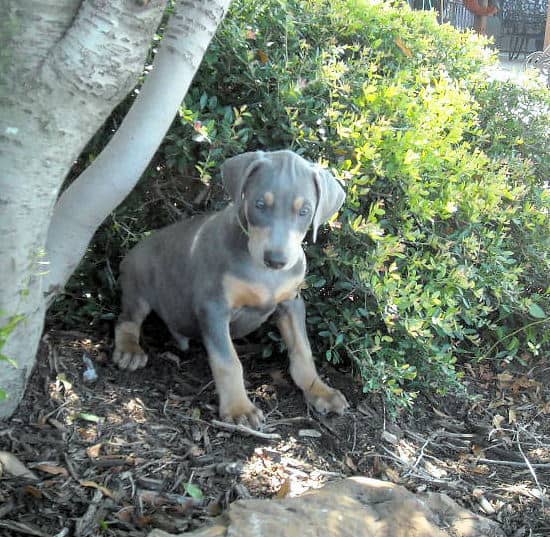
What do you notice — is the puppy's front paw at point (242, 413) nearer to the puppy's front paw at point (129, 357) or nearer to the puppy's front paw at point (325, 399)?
the puppy's front paw at point (325, 399)

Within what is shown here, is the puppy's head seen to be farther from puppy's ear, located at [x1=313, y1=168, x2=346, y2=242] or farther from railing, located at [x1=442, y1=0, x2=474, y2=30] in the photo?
railing, located at [x1=442, y1=0, x2=474, y2=30]

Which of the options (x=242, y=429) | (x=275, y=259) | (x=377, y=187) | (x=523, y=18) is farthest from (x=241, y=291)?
(x=523, y=18)

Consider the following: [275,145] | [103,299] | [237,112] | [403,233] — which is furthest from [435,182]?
[103,299]

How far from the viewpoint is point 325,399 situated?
4102mm

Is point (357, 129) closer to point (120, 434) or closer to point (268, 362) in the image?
point (268, 362)

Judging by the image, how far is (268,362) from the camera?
15.5 feet

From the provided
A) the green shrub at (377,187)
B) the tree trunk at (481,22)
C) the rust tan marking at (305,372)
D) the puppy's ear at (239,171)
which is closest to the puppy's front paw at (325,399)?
the rust tan marking at (305,372)

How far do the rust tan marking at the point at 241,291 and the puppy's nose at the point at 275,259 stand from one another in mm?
403

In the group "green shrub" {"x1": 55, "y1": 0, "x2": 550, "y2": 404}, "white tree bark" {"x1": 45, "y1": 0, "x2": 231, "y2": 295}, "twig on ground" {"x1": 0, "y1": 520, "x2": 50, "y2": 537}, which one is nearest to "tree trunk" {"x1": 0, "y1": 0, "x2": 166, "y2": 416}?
"white tree bark" {"x1": 45, "y1": 0, "x2": 231, "y2": 295}

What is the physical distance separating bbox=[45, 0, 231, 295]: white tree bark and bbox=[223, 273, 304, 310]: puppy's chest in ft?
2.74

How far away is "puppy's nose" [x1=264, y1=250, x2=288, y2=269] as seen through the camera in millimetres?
3575

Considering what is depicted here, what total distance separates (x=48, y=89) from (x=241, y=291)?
1.66 m

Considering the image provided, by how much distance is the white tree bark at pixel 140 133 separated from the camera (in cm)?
359

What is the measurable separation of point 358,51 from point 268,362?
241 centimetres
